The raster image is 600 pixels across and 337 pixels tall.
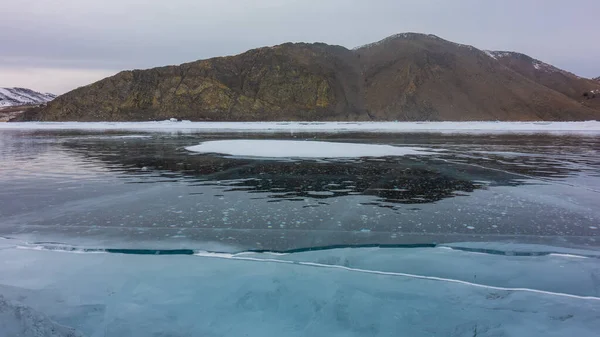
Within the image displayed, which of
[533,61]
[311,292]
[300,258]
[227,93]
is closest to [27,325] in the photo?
[311,292]

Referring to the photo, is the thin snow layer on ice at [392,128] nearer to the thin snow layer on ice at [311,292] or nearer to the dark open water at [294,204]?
the dark open water at [294,204]

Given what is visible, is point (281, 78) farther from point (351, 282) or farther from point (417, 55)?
point (351, 282)

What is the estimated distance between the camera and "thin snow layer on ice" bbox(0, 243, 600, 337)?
3.48 metres

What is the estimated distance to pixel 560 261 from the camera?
193 inches

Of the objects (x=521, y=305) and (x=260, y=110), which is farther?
(x=260, y=110)

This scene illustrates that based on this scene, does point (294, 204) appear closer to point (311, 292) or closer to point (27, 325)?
point (311, 292)

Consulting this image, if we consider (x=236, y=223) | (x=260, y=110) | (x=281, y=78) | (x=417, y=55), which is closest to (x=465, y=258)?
(x=236, y=223)

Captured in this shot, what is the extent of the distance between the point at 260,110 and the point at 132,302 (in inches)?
3657

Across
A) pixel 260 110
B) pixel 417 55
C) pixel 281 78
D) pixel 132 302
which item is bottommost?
pixel 132 302

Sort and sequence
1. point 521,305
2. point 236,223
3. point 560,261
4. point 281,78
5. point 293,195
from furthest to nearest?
point 281,78, point 293,195, point 236,223, point 560,261, point 521,305

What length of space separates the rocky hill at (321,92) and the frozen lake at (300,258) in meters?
84.3

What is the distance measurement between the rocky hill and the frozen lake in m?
84.3

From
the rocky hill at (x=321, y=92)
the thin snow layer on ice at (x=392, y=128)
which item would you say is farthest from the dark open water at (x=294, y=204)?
the rocky hill at (x=321, y=92)

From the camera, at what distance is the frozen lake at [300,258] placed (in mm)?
3594
